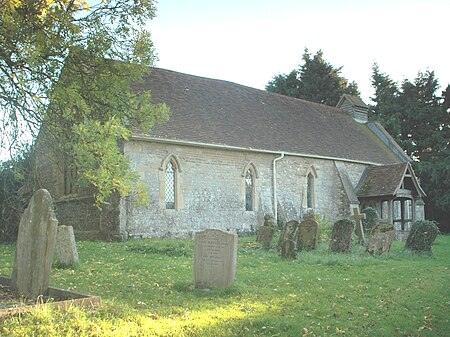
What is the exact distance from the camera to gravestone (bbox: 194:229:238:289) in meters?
9.19

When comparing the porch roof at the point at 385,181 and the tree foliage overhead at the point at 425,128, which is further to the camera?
the tree foliage overhead at the point at 425,128

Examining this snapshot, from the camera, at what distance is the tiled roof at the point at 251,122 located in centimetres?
2222

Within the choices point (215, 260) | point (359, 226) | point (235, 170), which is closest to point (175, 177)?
point (235, 170)

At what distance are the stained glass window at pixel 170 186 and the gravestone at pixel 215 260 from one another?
11107 millimetres

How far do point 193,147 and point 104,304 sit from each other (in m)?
14.4

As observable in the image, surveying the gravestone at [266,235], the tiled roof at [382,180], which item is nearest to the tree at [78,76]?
the gravestone at [266,235]

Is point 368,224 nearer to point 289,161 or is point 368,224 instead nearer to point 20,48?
point 289,161

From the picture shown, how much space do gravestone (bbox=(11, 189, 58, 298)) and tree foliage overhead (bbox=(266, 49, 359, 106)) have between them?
40.9 metres

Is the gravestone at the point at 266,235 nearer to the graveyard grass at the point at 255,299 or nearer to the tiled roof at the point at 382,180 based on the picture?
the graveyard grass at the point at 255,299

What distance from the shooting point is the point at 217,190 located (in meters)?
21.8

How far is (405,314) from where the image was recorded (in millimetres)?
7750

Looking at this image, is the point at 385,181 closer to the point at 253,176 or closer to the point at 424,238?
the point at 253,176

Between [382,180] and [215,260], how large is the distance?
63.2 ft

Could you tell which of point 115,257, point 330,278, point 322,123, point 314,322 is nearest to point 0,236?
point 115,257
